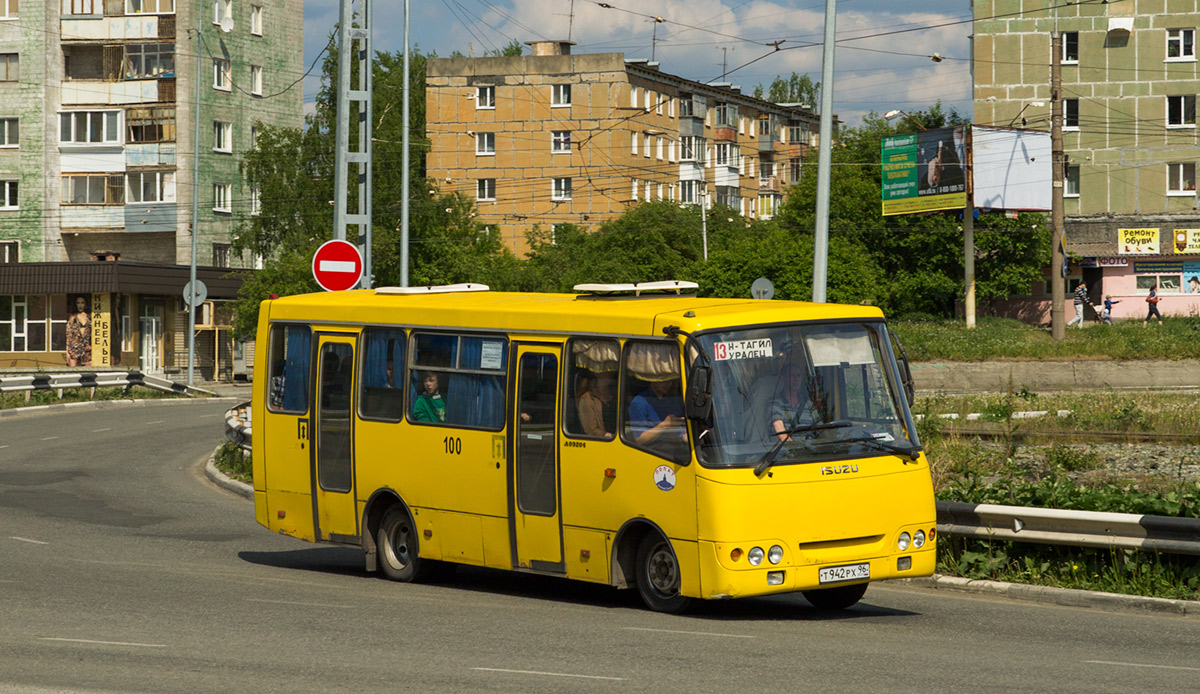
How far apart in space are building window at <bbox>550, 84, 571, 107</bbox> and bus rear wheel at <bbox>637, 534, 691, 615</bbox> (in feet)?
273

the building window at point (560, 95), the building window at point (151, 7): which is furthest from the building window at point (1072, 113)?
the building window at point (151, 7)

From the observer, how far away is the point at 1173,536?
11.4 meters

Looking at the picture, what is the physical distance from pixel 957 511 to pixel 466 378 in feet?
13.6

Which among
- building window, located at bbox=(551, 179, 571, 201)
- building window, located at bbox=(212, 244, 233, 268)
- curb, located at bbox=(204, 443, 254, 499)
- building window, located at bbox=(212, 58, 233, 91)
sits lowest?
curb, located at bbox=(204, 443, 254, 499)

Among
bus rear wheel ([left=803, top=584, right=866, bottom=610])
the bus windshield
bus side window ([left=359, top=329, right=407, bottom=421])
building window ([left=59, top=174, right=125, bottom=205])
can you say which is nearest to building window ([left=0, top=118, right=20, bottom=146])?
building window ([left=59, top=174, right=125, bottom=205])

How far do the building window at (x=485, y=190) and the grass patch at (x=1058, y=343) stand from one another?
47700mm

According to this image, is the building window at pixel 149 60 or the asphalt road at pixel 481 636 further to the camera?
the building window at pixel 149 60

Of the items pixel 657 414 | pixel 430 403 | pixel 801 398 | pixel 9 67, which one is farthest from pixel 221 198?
pixel 801 398

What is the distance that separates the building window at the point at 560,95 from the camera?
93062 mm

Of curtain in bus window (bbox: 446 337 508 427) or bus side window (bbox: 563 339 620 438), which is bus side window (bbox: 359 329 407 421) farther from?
bus side window (bbox: 563 339 620 438)

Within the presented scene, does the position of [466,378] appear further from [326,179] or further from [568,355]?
[326,179]

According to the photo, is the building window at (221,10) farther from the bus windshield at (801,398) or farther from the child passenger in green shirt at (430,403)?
the bus windshield at (801,398)

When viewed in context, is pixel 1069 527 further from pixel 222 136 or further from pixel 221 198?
pixel 222 136

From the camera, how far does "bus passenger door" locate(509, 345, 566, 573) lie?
1188 cm
